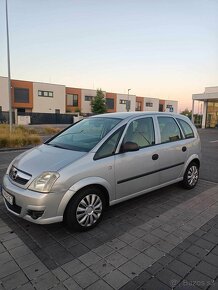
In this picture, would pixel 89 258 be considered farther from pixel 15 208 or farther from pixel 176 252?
pixel 15 208

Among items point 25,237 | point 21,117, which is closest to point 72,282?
point 25,237

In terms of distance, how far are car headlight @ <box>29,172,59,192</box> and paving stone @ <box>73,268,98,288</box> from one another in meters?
1.06

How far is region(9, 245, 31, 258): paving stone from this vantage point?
2.88 meters

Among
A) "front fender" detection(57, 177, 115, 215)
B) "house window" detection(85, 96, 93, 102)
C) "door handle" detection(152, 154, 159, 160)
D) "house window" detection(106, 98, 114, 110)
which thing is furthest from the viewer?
"house window" detection(106, 98, 114, 110)

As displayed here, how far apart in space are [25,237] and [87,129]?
2.03m

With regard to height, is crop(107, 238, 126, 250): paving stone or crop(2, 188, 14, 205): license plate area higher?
crop(2, 188, 14, 205): license plate area

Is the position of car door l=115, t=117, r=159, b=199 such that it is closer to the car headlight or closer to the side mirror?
the side mirror

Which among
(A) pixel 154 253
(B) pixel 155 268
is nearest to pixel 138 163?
(A) pixel 154 253

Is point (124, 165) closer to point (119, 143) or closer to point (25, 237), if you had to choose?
point (119, 143)

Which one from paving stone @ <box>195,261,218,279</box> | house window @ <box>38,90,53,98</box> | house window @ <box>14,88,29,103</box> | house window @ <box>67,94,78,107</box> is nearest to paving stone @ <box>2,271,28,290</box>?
paving stone @ <box>195,261,218,279</box>

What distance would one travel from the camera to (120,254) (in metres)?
2.90

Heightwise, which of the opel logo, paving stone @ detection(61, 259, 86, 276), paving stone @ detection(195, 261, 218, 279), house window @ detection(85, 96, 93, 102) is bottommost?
paving stone @ detection(61, 259, 86, 276)

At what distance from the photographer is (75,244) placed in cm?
310

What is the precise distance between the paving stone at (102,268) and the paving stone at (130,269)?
123 millimetres
